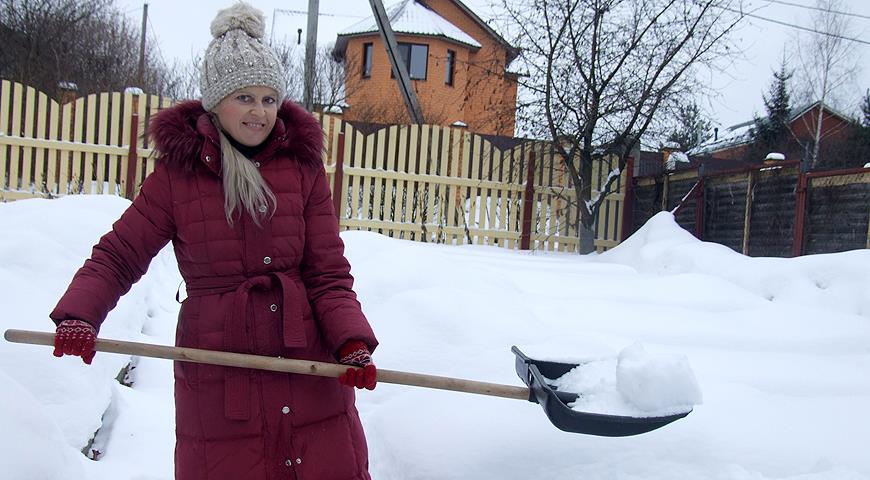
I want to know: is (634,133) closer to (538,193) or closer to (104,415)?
(538,193)

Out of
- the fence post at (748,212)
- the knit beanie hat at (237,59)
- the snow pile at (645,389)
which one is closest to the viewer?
the knit beanie hat at (237,59)

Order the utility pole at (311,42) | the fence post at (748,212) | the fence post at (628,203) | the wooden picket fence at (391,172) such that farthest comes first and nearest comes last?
the utility pole at (311,42), the fence post at (628,203), the wooden picket fence at (391,172), the fence post at (748,212)

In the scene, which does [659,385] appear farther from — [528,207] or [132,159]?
[132,159]

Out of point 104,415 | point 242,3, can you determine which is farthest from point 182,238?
point 104,415

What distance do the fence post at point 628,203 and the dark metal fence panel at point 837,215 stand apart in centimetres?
282

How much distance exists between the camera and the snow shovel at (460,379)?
5.38ft

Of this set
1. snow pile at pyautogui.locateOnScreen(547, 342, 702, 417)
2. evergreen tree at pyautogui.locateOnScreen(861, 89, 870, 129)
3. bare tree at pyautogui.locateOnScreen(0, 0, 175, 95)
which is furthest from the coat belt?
evergreen tree at pyautogui.locateOnScreen(861, 89, 870, 129)

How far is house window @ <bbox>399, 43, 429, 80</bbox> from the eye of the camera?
22844mm

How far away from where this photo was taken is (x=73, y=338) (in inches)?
61.8

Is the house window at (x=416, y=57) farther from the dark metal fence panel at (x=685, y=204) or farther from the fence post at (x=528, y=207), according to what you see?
the dark metal fence panel at (x=685, y=204)

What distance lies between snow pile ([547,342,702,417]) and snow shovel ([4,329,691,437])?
0.05 m

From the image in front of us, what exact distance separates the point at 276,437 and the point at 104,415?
161cm

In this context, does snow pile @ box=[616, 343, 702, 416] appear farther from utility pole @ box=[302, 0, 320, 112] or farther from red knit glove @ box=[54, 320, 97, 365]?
utility pole @ box=[302, 0, 320, 112]

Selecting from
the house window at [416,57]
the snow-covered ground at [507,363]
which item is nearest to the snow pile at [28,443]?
the snow-covered ground at [507,363]
